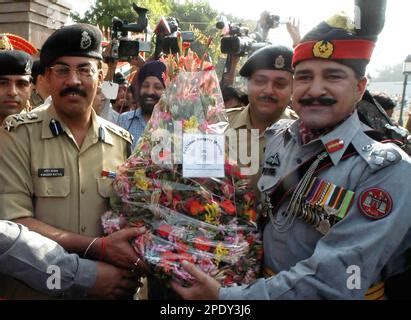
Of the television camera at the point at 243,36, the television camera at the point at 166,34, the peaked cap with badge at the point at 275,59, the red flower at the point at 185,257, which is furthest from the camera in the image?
the television camera at the point at 243,36

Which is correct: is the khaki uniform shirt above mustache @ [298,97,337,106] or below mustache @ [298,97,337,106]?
below

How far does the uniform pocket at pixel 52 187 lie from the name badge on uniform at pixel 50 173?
15 millimetres

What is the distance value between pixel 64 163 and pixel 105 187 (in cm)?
24

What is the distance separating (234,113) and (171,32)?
1528mm

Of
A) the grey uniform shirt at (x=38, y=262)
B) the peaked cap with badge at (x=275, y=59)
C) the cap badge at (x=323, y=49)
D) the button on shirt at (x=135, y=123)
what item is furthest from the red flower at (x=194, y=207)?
the button on shirt at (x=135, y=123)

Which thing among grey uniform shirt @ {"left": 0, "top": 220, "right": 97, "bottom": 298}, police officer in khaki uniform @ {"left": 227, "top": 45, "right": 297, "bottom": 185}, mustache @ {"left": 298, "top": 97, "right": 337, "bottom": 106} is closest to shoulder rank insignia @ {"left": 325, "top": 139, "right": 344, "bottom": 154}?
mustache @ {"left": 298, "top": 97, "right": 337, "bottom": 106}

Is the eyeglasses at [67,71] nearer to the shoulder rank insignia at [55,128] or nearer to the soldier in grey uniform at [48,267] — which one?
the shoulder rank insignia at [55,128]

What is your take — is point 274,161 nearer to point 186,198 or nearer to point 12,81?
point 186,198

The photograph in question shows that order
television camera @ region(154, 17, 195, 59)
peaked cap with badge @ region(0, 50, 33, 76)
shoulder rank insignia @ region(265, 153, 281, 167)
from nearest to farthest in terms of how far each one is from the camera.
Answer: shoulder rank insignia @ region(265, 153, 281, 167) → peaked cap with badge @ region(0, 50, 33, 76) → television camera @ region(154, 17, 195, 59)

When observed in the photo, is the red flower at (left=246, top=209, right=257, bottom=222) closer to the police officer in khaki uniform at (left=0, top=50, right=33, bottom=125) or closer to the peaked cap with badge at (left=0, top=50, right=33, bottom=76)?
the police officer in khaki uniform at (left=0, top=50, right=33, bottom=125)

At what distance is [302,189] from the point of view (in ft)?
6.12

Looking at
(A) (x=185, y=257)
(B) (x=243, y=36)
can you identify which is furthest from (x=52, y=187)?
(B) (x=243, y=36)

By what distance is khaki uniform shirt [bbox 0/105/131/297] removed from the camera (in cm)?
213

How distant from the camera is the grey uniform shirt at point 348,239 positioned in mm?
1634
